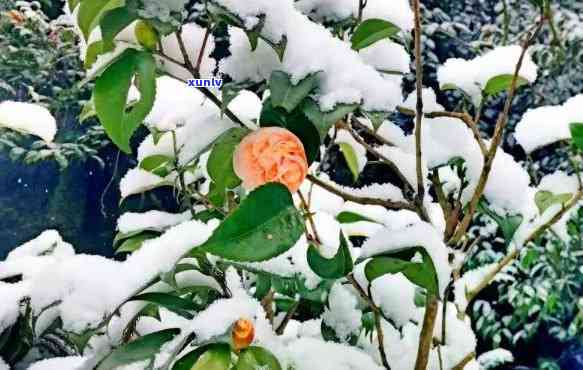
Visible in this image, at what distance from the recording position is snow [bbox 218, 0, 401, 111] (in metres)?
0.44

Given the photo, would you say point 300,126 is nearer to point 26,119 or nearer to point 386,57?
point 386,57

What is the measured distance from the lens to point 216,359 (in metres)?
0.41

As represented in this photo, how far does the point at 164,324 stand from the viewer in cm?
60

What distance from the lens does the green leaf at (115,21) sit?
1.41ft

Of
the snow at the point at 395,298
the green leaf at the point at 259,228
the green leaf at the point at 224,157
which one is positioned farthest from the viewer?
the snow at the point at 395,298

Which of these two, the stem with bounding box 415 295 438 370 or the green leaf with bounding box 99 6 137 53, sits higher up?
the green leaf with bounding box 99 6 137 53

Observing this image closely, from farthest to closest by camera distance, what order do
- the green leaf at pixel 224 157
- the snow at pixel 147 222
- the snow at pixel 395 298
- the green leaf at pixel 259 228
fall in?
the snow at pixel 147 222 → the snow at pixel 395 298 → the green leaf at pixel 224 157 → the green leaf at pixel 259 228

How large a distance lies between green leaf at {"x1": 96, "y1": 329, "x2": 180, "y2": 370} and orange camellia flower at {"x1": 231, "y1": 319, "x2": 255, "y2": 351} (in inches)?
2.3

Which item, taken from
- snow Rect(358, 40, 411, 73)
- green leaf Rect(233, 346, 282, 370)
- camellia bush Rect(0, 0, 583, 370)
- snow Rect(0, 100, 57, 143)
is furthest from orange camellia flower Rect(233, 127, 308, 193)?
snow Rect(0, 100, 57, 143)

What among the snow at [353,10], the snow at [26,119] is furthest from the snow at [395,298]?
the snow at [26,119]

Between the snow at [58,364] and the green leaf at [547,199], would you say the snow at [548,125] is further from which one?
the snow at [58,364]

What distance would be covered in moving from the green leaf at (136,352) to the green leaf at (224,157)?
117 mm

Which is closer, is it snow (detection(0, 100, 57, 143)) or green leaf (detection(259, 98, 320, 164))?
green leaf (detection(259, 98, 320, 164))

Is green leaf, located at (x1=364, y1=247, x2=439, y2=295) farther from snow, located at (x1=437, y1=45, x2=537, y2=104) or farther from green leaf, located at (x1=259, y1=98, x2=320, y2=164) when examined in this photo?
snow, located at (x1=437, y1=45, x2=537, y2=104)
